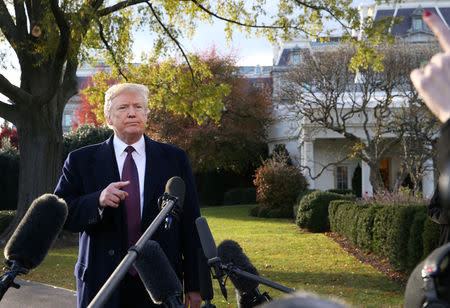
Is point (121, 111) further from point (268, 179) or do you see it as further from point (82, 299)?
point (268, 179)

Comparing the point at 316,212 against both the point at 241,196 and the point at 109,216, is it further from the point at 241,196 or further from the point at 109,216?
the point at 109,216

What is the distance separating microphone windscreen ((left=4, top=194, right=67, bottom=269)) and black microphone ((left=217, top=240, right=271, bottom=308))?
2.16 feet

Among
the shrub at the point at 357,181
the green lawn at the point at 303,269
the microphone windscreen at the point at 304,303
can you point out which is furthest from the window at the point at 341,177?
the microphone windscreen at the point at 304,303

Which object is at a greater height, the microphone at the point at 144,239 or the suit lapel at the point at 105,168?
the suit lapel at the point at 105,168

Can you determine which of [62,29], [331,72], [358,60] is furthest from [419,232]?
[331,72]

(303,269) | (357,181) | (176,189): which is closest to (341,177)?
(357,181)

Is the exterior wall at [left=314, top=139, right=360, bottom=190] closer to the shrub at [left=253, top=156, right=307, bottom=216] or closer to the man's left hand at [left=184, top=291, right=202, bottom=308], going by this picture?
the shrub at [left=253, top=156, right=307, bottom=216]

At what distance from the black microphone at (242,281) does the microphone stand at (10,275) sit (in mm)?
743

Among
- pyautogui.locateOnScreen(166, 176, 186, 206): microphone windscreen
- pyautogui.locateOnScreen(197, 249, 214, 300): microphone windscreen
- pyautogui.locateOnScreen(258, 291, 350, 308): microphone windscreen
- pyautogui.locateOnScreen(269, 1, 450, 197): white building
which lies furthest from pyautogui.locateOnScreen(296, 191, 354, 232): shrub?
pyautogui.locateOnScreen(258, 291, 350, 308): microphone windscreen

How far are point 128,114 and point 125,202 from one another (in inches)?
22.3

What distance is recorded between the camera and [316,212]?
19.0 meters

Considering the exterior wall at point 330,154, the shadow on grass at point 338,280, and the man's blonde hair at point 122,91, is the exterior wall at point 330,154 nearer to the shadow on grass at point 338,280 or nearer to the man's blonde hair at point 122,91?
the shadow on grass at point 338,280

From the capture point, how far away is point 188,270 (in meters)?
3.46

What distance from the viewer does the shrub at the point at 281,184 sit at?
2464 centimetres
